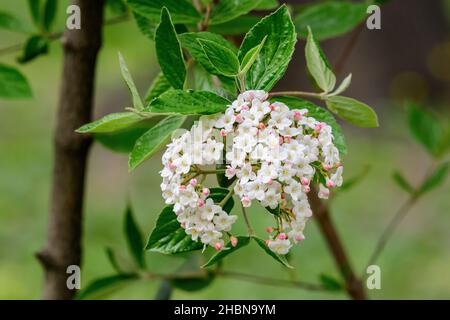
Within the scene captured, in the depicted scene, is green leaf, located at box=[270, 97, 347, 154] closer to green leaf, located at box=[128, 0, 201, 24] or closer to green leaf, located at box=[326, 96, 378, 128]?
green leaf, located at box=[326, 96, 378, 128]

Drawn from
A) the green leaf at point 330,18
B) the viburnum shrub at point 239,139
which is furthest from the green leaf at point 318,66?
the green leaf at point 330,18

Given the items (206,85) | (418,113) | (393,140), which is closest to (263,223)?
(393,140)

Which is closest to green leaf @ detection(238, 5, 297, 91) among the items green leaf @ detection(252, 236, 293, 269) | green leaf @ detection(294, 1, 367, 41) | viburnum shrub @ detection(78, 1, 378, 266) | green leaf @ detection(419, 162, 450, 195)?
viburnum shrub @ detection(78, 1, 378, 266)

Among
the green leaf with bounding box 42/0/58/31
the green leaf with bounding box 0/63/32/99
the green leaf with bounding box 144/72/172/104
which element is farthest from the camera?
the green leaf with bounding box 42/0/58/31

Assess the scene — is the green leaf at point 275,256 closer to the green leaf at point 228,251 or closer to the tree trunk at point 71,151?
the green leaf at point 228,251

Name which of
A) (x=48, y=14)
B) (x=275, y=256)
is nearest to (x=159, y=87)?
(x=275, y=256)

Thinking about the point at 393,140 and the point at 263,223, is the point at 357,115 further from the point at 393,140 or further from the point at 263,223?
the point at 393,140
